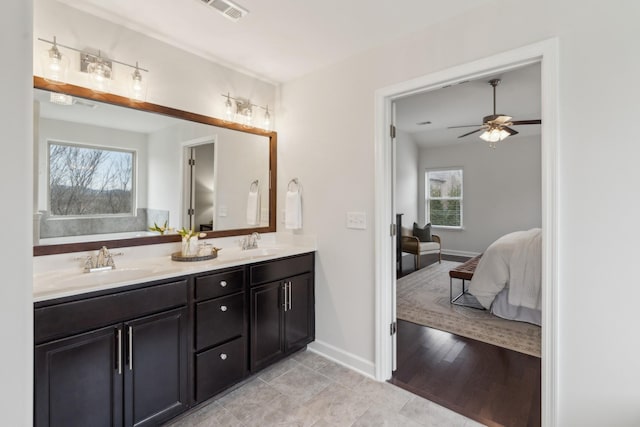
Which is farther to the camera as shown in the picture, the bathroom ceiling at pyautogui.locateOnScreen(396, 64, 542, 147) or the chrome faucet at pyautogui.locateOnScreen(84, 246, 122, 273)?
the bathroom ceiling at pyautogui.locateOnScreen(396, 64, 542, 147)

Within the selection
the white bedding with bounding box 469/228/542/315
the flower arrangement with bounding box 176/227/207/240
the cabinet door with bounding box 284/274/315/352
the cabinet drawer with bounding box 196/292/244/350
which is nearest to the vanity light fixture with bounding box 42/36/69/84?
the flower arrangement with bounding box 176/227/207/240

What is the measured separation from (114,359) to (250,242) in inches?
Result: 50.5

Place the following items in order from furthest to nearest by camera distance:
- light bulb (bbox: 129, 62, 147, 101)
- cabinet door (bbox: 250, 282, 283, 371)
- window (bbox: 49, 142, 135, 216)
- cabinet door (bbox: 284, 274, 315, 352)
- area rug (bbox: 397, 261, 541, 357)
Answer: area rug (bbox: 397, 261, 541, 357) < cabinet door (bbox: 284, 274, 315, 352) < cabinet door (bbox: 250, 282, 283, 371) < light bulb (bbox: 129, 62, 147, 101) < window (bbox: 49, 142, 135, 216)

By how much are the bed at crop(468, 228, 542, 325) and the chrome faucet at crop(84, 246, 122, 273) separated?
3388 mm

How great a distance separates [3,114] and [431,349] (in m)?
2.97

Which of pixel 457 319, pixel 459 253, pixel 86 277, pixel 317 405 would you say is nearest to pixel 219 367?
pixel 317 405

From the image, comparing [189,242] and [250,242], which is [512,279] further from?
[189,242]

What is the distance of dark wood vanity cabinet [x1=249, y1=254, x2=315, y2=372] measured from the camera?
2.19m

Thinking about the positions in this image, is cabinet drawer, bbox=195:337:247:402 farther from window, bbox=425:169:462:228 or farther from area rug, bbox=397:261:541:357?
window, bbox=425:169:462:228

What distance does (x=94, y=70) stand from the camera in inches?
72.6

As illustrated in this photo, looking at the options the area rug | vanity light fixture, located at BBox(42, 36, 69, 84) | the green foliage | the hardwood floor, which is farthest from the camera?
the green foliage

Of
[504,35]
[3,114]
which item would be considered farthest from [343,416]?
[504,35]

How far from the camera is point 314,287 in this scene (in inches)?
106

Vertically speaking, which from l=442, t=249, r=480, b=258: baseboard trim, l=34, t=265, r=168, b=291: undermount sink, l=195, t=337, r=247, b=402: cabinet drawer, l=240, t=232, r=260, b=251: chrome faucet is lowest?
l=195, t=337, r=247, b=402: cabinet drawer
